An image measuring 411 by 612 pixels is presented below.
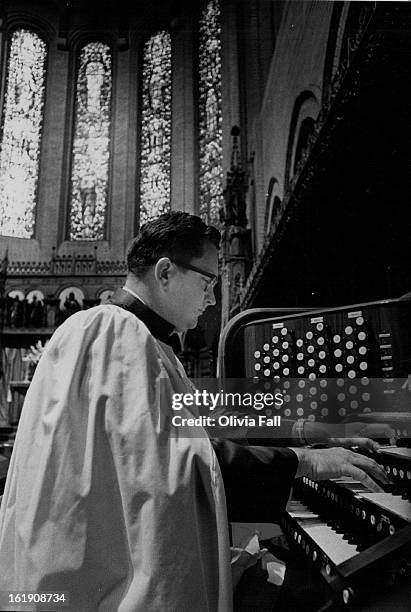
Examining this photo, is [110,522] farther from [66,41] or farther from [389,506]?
[66,41]

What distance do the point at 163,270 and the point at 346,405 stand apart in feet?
2.33

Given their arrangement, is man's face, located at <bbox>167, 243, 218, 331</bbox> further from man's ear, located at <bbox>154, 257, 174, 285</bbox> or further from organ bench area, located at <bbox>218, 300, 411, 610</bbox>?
organ bench area, located at <bbox>218, 300, 411, 610</bbox>

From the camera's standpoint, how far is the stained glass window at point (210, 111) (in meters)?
2.25

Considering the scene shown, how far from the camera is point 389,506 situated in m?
1.00

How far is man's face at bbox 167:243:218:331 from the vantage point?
122cm

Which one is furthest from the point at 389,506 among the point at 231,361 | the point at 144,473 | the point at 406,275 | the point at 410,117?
the point at 410,117

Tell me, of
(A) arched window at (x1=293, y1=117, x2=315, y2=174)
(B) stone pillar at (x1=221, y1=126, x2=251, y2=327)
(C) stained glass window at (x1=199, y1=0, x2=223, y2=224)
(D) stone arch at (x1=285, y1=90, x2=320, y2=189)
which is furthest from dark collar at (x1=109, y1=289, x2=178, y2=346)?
(A) arched window at (x1=293, y1=117, x2=315, y2=174)

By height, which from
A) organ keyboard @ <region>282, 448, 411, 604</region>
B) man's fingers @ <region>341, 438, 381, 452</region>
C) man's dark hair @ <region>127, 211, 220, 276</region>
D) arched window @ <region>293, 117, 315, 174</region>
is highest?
arched window @ <region>293, 117, 315, 174</region>

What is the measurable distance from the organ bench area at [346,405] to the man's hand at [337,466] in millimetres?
76

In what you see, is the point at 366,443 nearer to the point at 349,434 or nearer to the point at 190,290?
the point at 349,434

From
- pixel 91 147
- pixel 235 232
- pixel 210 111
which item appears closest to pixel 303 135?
pixel 235 232

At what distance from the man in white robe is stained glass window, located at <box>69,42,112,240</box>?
1.26 meters

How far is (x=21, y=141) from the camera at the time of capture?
6.98 feet

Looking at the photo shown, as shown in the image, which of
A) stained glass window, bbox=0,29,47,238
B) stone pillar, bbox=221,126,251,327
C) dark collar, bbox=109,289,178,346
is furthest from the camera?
stone pillar, bbox=221,126,251,327
